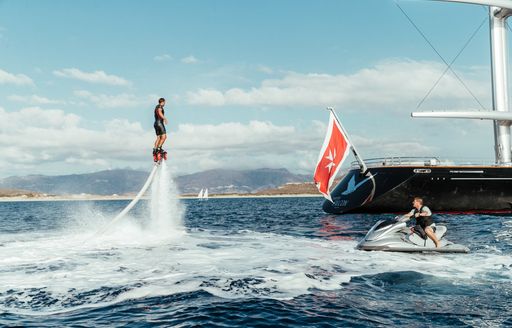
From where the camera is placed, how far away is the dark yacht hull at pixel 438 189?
117ft

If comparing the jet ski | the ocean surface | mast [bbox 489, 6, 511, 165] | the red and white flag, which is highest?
mast [bbox 489, 6, 511, 165]

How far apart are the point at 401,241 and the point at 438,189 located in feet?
73.4

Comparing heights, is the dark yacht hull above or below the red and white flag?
below

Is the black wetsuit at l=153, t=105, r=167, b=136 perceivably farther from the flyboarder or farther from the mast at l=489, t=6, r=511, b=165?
the mast at l=489, t=6, r=511, b=165

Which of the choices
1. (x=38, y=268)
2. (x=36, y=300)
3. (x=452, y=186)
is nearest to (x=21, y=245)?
(x=38, y=268)

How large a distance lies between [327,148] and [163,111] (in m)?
13.7

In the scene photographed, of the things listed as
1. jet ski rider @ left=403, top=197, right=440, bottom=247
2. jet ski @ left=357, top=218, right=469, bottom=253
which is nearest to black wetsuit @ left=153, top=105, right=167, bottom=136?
jet ski @ left=357, top=218, right=469, bottom=253

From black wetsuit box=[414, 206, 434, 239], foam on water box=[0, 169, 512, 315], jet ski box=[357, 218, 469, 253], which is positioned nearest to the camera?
foam on water box=[0, 169, 512, 315]

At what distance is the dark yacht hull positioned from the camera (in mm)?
35719

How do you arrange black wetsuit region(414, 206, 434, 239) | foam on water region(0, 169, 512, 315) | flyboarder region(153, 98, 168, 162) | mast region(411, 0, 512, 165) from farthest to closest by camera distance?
mast region(411, 0, 512, 165), flyboarder region(153, 98, 168, 162), black wetsuit region(414, 206, 434, 239), foam on water region(0, 169, 512, 315)

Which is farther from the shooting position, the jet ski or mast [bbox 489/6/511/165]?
mast [bbox 489/6/511/165]

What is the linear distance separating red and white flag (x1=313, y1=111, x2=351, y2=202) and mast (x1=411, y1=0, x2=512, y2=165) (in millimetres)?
15919

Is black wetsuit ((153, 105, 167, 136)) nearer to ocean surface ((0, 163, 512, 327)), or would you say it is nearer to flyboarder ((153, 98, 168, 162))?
flyboarder ((153, 98, 168, 162))

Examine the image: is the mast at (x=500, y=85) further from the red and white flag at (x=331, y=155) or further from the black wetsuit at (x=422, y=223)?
the black wetsuit at (x=422, y=223)
